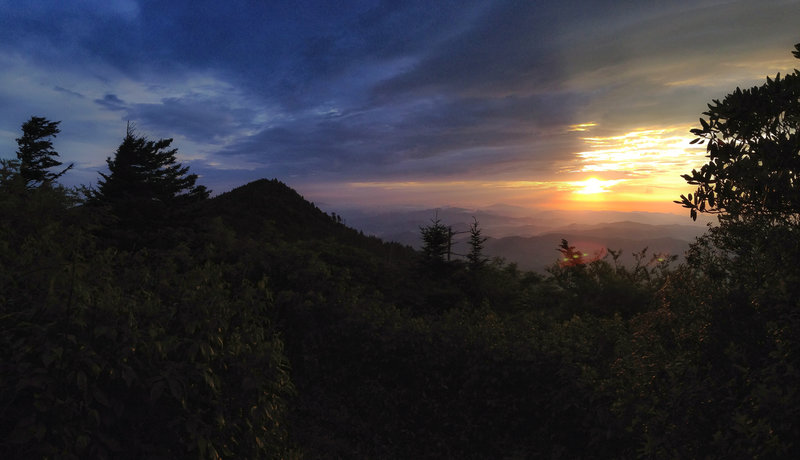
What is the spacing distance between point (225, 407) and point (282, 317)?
21.6 ft

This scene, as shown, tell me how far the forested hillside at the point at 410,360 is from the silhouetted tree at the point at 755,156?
2 cm

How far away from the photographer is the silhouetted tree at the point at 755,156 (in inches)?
152

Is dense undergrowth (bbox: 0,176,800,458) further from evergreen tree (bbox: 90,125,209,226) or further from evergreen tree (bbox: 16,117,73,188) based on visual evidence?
evergreen tree (bbox: 16,117,73,188)

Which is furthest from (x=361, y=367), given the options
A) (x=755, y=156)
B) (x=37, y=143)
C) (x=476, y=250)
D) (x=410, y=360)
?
(x=37, y=143)

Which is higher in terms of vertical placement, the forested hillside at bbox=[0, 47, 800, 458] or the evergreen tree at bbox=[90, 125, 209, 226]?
the evergreen tree at bbox=[90, 125, 209, 226]

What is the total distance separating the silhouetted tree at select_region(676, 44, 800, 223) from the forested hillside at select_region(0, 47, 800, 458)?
0.06 ft

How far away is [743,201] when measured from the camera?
414cm

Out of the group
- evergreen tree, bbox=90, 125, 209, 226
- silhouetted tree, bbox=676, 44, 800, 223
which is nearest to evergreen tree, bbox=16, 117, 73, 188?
evergreen tree, bbox=90, 125, 209, 226

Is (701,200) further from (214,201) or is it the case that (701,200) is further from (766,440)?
(214,201)

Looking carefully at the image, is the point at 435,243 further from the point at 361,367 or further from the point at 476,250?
the point at 361,367

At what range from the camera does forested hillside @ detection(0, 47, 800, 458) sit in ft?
10.3

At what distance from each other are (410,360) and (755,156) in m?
6.50

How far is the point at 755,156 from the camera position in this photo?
4.05 meters

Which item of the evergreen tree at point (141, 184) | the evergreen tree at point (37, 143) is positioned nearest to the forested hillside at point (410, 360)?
the evergreen tree at point (141, 184)
